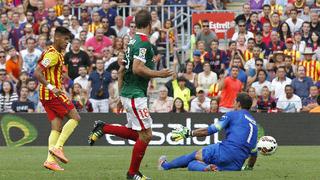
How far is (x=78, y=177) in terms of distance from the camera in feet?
43.5

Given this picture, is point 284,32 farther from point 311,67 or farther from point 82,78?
point 82,78

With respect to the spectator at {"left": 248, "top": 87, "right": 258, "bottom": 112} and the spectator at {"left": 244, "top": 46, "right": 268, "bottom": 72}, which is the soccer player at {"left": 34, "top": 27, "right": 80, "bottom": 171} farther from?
the spectator at {"left": 244, "top": 46, "right": 268, "bottom": 72}

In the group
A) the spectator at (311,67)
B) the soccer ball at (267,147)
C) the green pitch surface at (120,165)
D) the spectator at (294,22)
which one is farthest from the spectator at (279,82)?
the soccer ball at (267,147)

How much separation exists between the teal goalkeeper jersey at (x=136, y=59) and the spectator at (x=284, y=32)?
1384 cm

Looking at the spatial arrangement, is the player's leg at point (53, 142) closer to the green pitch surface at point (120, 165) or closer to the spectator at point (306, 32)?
the green pitch surface at point (120, 165)

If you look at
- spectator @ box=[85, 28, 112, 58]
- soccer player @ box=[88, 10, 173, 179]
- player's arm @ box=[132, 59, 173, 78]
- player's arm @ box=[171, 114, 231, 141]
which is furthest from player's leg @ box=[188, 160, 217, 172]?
spectator @ box=[85, 28, 112, 58]

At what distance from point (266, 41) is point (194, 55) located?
201cm

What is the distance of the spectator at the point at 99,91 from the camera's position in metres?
25.0

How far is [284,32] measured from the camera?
86.8ft

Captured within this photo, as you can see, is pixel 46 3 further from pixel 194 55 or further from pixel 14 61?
pixel 194 55

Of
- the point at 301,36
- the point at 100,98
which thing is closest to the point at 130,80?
the point at 100,98

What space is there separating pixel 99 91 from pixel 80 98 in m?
0.57

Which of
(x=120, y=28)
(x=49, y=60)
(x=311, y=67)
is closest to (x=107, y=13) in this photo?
(x=120, y=28)

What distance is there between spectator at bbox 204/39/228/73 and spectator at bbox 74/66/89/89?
3256 millimetres
